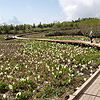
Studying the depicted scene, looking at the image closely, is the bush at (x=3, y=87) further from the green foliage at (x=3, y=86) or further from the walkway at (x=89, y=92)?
the walkway at (x=89, y=92)

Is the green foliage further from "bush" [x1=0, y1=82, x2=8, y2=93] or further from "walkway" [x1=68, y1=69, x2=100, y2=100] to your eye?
"walkway" [x1=68, y1=69, x2=100, y2=100]

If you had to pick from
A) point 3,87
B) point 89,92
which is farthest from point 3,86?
point 89,92

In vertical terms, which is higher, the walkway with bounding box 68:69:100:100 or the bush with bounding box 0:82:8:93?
the walkway with bounding box 68:69:100:100

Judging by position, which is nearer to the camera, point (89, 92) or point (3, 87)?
point (89, 92)

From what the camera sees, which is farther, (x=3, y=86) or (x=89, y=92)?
(x=3, y=86)

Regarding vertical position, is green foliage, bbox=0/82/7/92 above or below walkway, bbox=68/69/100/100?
below

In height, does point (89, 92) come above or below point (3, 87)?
above

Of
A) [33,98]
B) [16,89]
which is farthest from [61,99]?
[16,89]

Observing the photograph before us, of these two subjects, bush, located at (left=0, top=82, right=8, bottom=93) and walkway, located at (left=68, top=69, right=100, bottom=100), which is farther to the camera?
bush, located at (left=0, top=82, right=8, bottom=93)

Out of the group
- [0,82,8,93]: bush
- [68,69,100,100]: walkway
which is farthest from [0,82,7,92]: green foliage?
[68,69,100,100]: walkway

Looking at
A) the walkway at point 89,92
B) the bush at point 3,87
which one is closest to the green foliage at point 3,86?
the bush at point 3,87

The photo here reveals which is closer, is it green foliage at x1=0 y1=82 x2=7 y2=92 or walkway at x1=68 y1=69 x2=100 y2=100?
walkway at x1=68 y1=69 x2=100 y2=100

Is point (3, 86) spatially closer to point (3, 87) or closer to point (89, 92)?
point (3, 87)

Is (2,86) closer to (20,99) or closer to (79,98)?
(20,99)
